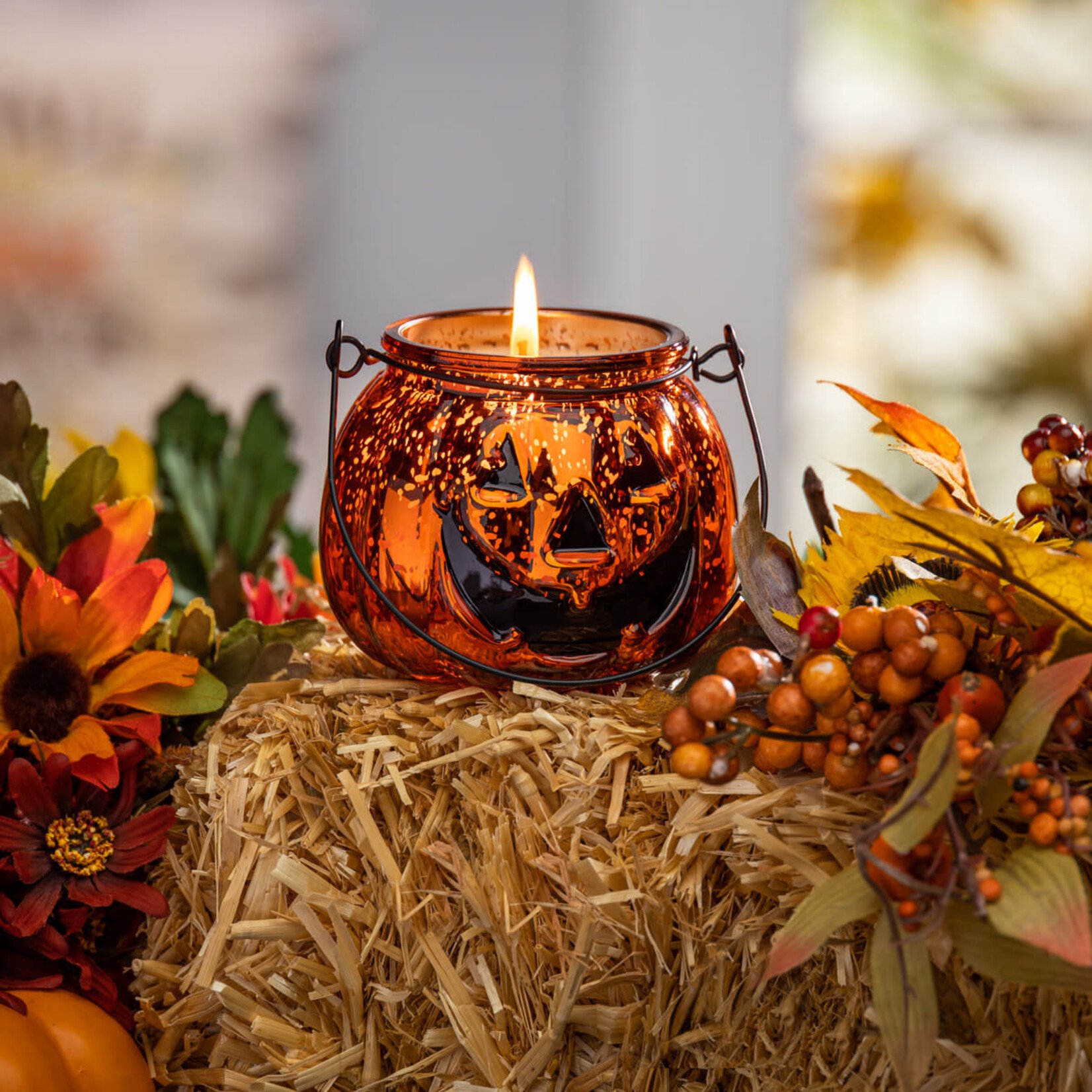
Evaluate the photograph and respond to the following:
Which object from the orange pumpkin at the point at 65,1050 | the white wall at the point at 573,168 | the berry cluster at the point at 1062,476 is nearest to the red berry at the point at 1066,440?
the berry cluster at the point at 1062,476

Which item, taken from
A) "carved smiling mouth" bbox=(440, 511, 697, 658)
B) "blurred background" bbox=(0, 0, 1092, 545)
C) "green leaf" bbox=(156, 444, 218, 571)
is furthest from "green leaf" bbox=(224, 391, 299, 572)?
"blurred background" bbox=(0, 0, 1092, 545)

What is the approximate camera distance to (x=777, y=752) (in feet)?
→ 1.35

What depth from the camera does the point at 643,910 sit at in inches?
16.9

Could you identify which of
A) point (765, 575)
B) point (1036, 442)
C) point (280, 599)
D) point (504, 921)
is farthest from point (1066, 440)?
point (280, 599)

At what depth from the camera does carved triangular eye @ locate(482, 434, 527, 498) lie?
44 cm

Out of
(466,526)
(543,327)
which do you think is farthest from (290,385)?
(466,526)

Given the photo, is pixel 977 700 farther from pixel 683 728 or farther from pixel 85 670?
pixel 85 670

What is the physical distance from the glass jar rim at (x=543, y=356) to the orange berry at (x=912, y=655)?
150mm

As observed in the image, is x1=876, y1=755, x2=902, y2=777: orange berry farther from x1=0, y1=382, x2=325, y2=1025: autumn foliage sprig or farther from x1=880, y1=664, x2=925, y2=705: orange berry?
x1=0, y1=382, x2=325, y2=1025: autumn foliage sprig

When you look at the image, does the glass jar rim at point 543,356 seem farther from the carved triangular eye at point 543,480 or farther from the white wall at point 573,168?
the white wall at point 573,168

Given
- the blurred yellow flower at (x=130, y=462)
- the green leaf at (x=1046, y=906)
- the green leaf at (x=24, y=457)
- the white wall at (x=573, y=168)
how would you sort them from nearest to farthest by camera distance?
the green leaf at (x=1046, y=906), the green leaf at (x=24, y=457), the blurred yellow flower at (x=130, y=462), the white wall at (x=573, y=168)

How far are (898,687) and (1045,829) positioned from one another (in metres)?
0.06

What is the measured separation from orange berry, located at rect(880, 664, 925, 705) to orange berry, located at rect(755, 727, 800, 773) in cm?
4

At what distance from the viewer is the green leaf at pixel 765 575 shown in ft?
1.45
